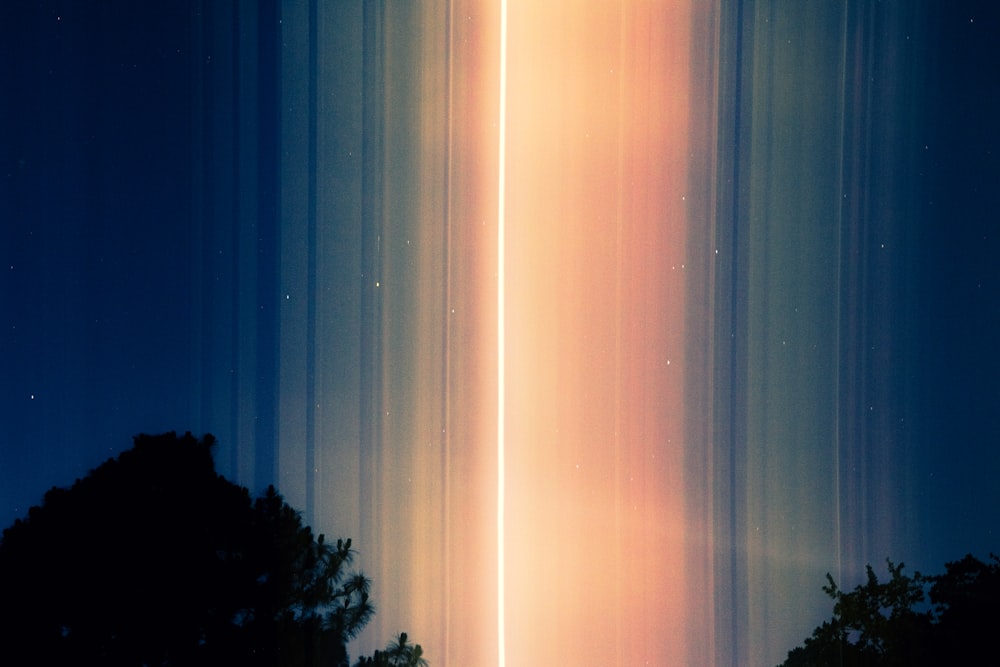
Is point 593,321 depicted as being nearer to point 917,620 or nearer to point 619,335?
point 619,335

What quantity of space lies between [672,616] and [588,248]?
1.63 metres

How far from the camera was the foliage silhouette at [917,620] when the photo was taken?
2.91 metres

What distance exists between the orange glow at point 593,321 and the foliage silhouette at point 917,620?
663 mm

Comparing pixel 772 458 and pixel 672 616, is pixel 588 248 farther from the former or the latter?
pixel 672 616

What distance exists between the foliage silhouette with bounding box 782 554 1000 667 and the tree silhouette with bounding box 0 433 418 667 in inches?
78.8

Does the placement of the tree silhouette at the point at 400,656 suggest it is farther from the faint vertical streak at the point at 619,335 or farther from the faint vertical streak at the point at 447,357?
the faint vertical streak at the point at 619,335

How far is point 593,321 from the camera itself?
120 inches

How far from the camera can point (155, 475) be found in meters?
3.19

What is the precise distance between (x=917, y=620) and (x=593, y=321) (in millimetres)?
1879

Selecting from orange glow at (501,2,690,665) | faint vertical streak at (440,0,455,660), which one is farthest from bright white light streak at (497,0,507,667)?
faint vertical streak at (440,0,455,660)

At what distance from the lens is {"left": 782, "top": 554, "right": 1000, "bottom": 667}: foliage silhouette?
2908 mm

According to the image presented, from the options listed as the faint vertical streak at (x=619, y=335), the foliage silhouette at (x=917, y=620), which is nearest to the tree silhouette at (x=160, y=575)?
the faint vertical streak at (x=619, y=335)

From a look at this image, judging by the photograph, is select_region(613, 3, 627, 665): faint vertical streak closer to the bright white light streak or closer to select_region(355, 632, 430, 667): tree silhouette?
the bright white light streak

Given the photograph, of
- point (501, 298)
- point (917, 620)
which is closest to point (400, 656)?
point (501, 298)
